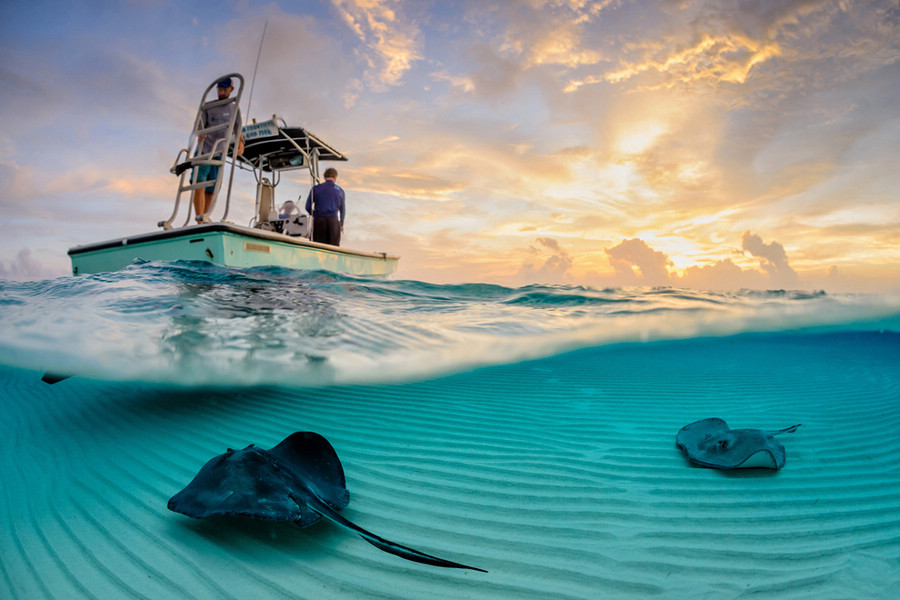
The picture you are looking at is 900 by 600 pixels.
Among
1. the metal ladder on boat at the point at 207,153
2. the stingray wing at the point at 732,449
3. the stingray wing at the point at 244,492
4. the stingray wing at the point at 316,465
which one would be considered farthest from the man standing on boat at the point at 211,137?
the stingray wing at the point at 732,449

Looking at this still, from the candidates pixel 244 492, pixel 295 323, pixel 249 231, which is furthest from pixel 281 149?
pixel 244 492

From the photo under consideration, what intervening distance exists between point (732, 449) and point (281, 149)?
1335 cm

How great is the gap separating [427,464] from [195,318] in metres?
4.30

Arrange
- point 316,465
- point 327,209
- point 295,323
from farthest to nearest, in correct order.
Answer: point 327,209 → point 295,323 → point 316,465

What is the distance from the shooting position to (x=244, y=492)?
92.6 inches

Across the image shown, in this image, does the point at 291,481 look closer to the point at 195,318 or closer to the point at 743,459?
the point at 743,459

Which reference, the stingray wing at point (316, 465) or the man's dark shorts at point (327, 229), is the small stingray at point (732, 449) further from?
the man's dark shorts at point (327, 229)

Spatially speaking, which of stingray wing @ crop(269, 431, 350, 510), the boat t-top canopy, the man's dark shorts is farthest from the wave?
the boat t-top canopy

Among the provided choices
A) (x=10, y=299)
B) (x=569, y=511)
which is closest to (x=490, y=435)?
(x=569, y=511)

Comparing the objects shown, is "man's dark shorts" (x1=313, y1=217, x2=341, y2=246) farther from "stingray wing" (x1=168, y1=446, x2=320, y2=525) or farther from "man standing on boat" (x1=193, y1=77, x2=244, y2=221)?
"stingray wing" (x1=168, y1=446, x2=320, y2=525)

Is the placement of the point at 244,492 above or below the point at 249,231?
below

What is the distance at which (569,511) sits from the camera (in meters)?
2.95

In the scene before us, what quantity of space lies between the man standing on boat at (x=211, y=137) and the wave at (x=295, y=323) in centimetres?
179

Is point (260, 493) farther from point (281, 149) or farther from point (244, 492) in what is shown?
point (281, 149)
